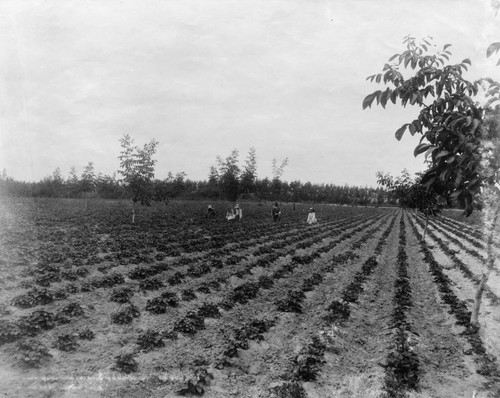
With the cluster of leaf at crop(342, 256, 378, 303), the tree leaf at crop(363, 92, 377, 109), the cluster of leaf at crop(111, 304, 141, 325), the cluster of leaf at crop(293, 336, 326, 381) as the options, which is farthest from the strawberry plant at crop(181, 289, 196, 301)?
the tree leaf at crop(363, 92, 377, 109)

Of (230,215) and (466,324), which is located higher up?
(230,215)

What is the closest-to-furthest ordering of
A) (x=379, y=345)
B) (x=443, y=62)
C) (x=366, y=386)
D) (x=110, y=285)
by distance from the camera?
(x=443, y=62) < (x=366, y=386) < (x=379, y=345) < (x=110, y=285)

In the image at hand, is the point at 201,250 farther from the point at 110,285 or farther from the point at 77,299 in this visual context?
the point at 77,299

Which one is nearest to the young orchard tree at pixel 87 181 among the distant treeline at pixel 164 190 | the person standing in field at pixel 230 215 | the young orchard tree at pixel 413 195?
the distant treeline at pixel 164 190

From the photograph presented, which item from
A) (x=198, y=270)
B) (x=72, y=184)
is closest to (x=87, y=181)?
(x=72, y=184)

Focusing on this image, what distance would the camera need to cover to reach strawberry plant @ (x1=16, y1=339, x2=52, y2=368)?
488 cm

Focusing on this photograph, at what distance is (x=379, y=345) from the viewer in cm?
639

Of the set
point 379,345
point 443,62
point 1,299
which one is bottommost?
point 379,345

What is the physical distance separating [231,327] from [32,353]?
11.0 feet

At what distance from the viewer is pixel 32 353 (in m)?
4.99

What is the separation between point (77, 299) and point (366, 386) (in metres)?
6.16

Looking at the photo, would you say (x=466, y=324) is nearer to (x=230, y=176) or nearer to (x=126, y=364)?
(x=126, y=364)

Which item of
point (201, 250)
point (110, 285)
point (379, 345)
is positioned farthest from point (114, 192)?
point (379, 345)

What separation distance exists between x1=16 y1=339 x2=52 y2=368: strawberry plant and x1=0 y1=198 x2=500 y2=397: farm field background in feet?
0.06
